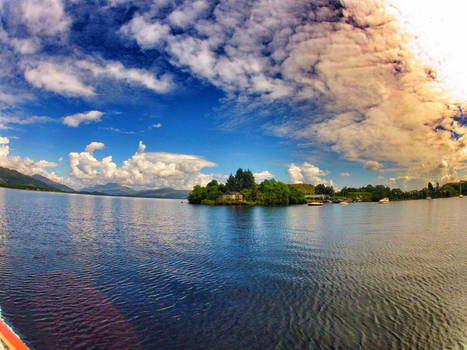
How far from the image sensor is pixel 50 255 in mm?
27344

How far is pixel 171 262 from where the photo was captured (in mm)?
26328

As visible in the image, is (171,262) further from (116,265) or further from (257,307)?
(257,307)

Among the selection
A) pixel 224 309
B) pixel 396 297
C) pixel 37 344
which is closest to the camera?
pixel 37 344

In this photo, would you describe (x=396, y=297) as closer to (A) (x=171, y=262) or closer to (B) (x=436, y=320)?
(B) (x=436, y=320)

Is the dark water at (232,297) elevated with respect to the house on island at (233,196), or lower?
lower

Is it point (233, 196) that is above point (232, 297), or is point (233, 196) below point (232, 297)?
above

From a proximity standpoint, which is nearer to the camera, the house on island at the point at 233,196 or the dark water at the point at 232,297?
the dark water at the point at 232,297

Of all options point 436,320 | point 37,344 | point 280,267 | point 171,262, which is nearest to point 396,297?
point 436,320

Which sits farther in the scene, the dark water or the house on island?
the house on island

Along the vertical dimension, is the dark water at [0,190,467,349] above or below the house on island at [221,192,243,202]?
below

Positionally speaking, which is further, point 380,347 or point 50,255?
point 50,255

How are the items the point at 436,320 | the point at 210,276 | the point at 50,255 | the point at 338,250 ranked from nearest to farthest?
the point at 436,320, the point at 210,276, the point at 50,255, the point at 338,250

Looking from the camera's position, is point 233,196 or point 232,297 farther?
point 233,196

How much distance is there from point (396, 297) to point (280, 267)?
10212mm
